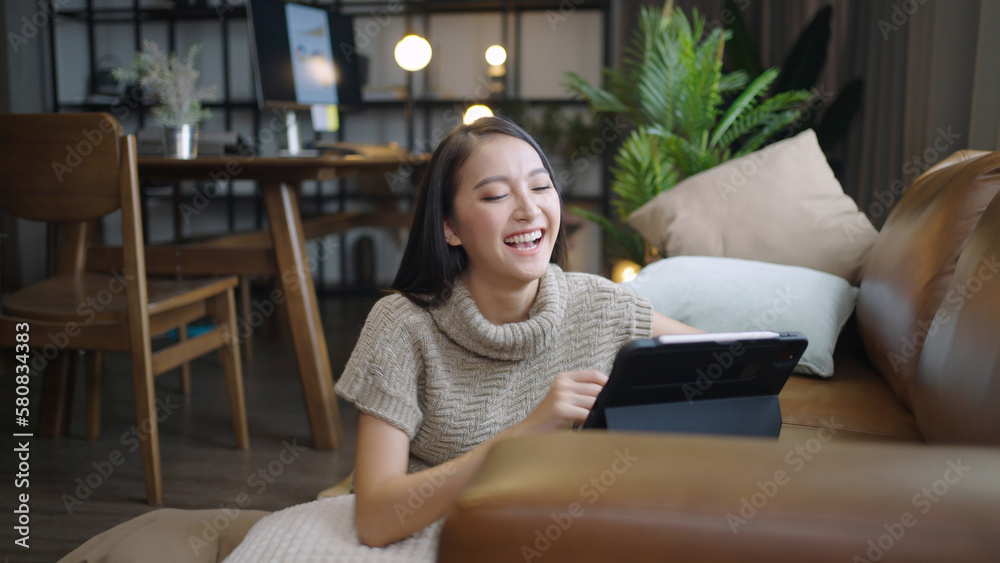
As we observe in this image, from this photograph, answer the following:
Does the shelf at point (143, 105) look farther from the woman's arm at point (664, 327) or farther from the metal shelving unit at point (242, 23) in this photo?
the woman's arm at point (664, 327)

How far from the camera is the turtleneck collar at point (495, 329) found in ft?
3.48

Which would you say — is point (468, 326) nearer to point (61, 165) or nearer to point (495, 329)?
point (495, 329)

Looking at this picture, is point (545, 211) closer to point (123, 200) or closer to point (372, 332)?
point (372, 332)

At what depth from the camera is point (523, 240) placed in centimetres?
108

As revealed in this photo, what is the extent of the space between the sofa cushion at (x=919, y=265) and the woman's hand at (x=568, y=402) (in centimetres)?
63

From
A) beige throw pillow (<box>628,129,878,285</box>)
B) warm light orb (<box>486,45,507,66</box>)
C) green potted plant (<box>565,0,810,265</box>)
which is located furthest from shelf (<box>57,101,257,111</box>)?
beige throw pillow (<box>628,129,878,285</box>)

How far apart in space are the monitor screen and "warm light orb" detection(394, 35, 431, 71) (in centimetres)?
70

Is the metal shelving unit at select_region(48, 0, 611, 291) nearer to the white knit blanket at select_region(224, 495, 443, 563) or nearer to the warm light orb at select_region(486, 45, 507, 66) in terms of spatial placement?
the warm light orb at select_region(486, 45, 507, 66)

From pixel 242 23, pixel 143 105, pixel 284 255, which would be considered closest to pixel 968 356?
pixel 284 255

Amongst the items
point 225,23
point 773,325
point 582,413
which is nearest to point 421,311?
point 582,413

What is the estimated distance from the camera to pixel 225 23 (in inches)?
203

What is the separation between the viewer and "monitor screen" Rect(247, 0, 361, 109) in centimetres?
291

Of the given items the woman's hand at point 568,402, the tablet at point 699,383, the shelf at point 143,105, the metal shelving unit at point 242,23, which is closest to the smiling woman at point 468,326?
the woman's hand at point 568,402

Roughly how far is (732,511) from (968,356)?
581 millimetres
